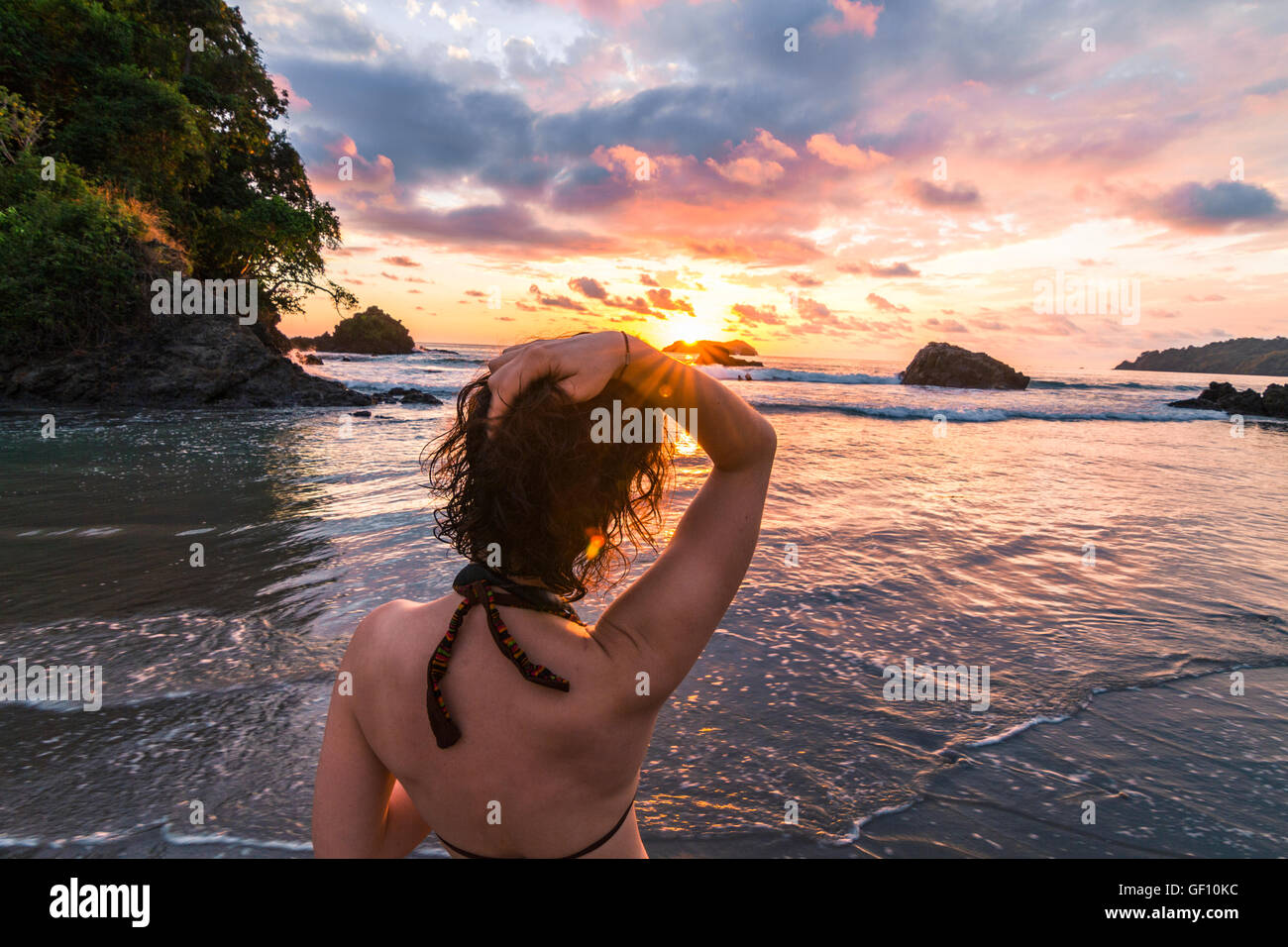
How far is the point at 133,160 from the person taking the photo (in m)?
22.5

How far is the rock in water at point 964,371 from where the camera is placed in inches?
1658

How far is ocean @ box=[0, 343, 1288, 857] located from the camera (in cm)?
270

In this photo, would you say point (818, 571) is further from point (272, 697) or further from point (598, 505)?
point (598, 505)

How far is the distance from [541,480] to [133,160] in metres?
31.0

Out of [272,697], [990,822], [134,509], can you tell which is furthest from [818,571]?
[134,509]

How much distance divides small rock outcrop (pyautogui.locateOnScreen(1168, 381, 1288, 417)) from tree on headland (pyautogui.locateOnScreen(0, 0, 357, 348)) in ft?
142

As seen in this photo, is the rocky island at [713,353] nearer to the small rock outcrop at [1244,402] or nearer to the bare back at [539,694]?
the small rock outcrop at [1244,402]

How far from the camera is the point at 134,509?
7574 mm
